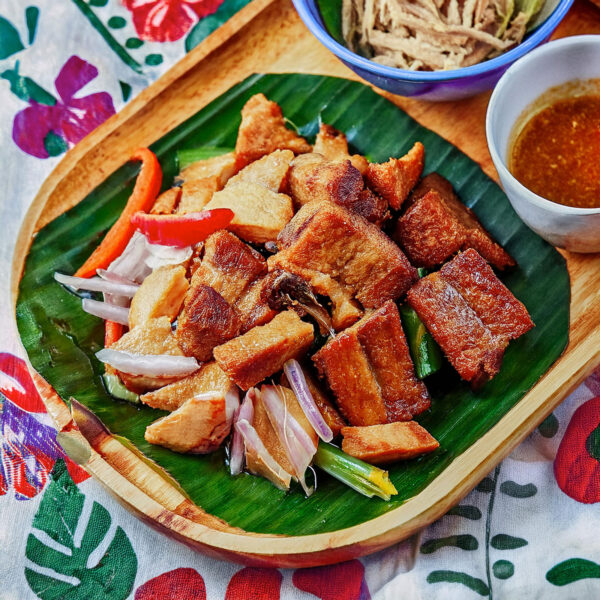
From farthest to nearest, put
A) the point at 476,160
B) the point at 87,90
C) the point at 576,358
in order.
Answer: the point at 87,90
the point at 476,160
the point at 576,358

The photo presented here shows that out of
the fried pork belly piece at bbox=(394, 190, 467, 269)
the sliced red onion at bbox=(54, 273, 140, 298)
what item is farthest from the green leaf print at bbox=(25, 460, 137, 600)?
the fried pork belly piece at bbox=(394, 190, 467, 269)

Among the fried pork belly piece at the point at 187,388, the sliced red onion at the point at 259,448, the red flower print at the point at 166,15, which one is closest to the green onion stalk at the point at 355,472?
the sliced red onion at the point at 259,448

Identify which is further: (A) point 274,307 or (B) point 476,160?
(B) point 476,160

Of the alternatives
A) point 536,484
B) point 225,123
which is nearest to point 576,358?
point 536,484

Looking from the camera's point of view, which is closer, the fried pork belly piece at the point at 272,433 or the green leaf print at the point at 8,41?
the fried pork belly piece at the point at 272,433

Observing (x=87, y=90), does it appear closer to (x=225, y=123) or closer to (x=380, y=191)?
(x=225, y=123)

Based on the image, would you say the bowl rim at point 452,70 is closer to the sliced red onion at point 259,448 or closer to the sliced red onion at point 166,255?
the sliced red onion at point 166,255
